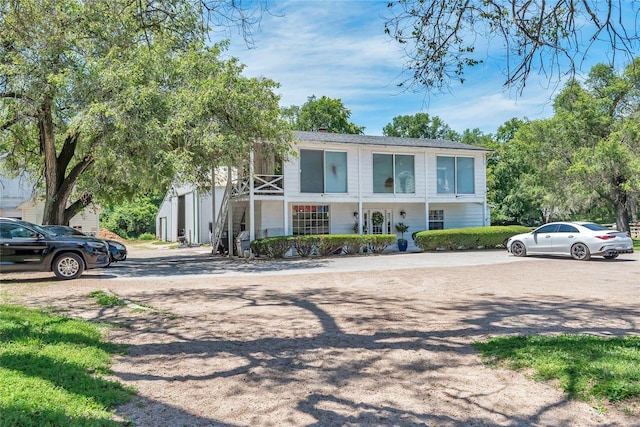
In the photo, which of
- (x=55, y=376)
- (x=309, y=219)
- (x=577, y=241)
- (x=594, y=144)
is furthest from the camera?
(x=594, y=144)

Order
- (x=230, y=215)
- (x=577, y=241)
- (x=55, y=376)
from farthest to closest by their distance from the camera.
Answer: (x=230, y=215) → (x=577, y=241) → (x=55, y=376)

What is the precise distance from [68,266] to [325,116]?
38.8 meters

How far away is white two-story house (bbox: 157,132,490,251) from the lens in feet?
71.8

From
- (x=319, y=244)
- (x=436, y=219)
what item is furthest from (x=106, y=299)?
(x=436, y=219)

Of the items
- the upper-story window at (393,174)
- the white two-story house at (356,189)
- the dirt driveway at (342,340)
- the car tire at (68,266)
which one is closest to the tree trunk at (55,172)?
the dirt driveway at (342,340)

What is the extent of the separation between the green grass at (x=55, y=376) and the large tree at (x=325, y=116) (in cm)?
4372

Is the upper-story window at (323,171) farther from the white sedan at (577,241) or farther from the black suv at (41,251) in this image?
the black suv at (41,251)

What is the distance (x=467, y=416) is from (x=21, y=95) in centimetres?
1527

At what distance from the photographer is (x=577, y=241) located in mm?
16844

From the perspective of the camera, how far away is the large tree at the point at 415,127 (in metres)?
57.1

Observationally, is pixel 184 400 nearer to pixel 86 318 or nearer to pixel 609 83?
pixel 86 318

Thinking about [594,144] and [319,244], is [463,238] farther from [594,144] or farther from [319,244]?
[594,144]

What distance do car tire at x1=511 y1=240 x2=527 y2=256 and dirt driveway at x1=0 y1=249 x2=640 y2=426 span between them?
5.82 meters

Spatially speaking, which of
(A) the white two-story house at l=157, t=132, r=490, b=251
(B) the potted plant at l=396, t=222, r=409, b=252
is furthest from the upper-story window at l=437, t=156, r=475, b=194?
(B) the potted plant at l=396, t=222, r=409, b=252
